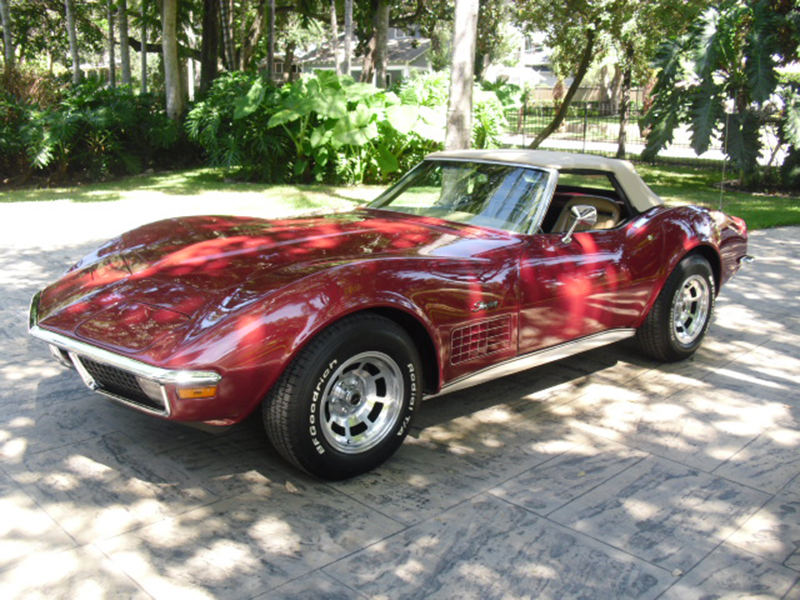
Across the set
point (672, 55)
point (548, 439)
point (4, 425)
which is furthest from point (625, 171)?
point (672, 55)

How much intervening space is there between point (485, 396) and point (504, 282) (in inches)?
38.6

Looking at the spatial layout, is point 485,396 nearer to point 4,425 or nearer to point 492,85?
point 4,425

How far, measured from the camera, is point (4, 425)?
12.9ft

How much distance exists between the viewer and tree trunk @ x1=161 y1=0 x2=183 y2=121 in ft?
52.6

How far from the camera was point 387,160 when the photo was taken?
13594 millimetres

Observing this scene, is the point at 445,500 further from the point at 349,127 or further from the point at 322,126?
the point at 322,126

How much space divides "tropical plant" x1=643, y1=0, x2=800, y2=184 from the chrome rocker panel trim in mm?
10217

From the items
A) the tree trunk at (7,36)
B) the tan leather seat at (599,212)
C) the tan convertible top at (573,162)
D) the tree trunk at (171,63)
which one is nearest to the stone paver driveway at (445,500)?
the tan leather seat at (599,212)

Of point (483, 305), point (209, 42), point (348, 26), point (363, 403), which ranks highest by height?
point (348, 26)

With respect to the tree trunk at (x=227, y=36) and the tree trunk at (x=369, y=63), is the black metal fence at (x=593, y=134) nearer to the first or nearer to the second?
the tree trunk at (x=369, y=63)

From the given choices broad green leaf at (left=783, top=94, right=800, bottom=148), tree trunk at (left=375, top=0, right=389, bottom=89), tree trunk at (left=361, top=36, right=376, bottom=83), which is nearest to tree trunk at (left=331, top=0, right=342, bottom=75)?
tree trunk at (left=361, top=36, right=376, bottom=83)

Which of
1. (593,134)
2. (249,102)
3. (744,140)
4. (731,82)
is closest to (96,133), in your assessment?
(249,102)

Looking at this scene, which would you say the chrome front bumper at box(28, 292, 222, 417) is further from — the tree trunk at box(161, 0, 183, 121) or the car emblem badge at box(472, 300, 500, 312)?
the tree trunk at box(161, 0, 183, 121)

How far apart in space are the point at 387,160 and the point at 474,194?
9069mm
